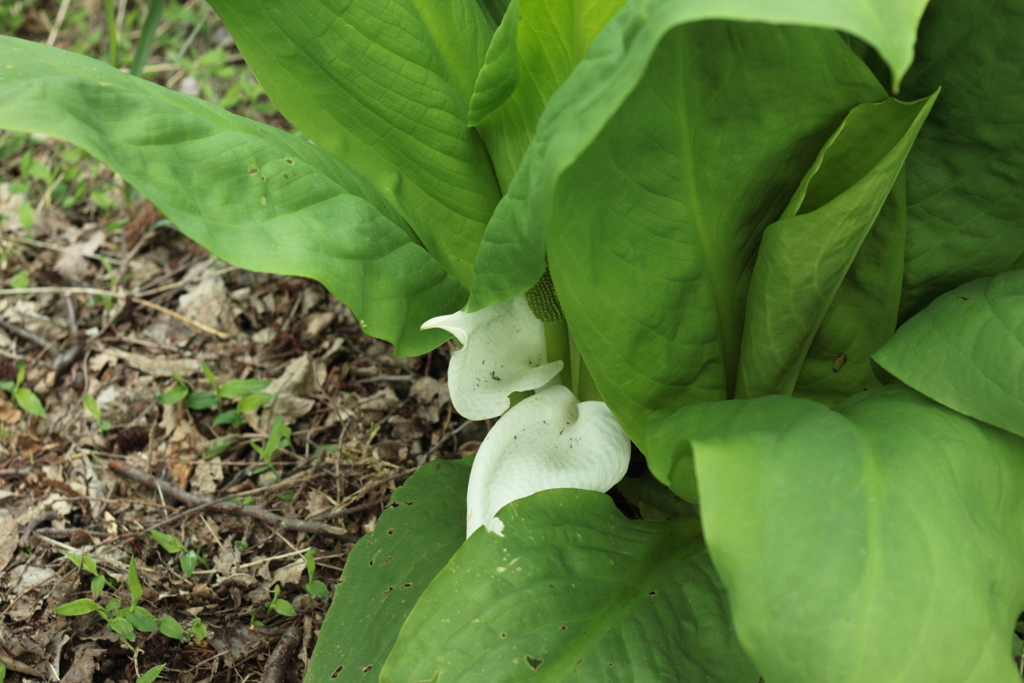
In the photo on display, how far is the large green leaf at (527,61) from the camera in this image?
3.06 feet

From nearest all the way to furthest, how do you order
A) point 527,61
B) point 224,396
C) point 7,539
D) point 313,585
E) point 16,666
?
point 527,61 → point 16,666 → point 313,585 → point 7,539 → point 224,396

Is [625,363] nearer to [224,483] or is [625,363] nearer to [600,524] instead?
[600,524]

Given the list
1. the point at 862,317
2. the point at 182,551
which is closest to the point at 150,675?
the point at 182,551

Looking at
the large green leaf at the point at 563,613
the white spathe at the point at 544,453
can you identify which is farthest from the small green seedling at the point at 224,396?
the large green leaf at the point at 563,613

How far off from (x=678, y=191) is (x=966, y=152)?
0.39 m

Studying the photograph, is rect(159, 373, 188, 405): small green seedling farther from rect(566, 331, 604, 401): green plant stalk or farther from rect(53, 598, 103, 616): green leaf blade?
rect(566, 331, 604, 401): green plant stalk

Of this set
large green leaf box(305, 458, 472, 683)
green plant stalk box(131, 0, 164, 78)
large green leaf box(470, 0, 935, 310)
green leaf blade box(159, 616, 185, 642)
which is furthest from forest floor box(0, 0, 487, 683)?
large green leaf box(470, 0, 935, 310)

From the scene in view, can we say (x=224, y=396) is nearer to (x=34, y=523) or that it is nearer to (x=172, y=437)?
(x=172, y=437)

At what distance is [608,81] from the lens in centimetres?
60

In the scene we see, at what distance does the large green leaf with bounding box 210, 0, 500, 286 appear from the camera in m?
1.11

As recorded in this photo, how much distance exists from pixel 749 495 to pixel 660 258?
316 mm

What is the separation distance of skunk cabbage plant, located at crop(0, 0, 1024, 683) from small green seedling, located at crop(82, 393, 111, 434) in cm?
79

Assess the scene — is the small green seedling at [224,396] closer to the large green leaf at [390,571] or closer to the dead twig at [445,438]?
the dead twig at [445,438]

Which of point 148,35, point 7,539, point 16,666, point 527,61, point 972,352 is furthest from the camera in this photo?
point 148,35
